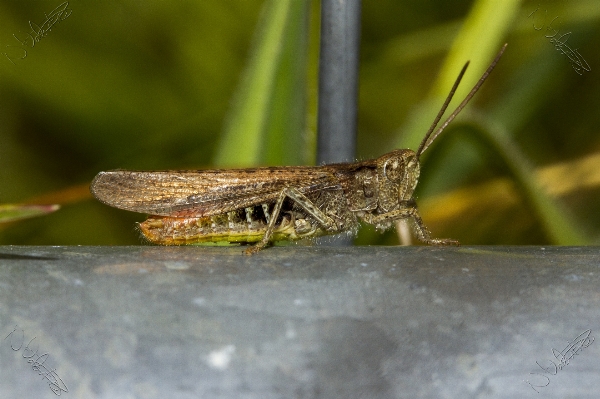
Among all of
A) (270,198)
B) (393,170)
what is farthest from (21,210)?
(393,170)

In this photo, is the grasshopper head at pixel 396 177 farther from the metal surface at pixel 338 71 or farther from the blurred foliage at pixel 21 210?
the blurred foliage at pixel 21 210

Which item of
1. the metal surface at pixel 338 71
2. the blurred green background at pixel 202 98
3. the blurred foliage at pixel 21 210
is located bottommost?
the blurred foliage at pixel 21 210

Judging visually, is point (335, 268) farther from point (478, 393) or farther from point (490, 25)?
point (490, 25)

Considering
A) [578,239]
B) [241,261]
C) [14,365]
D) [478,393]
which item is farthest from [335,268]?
[578,239]

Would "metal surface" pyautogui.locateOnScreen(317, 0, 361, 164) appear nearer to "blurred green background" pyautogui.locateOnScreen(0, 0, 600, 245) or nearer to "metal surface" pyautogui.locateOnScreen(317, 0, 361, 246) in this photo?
"metal surface" pyautogui.locateOnScreen(317, 0, 361, 246)

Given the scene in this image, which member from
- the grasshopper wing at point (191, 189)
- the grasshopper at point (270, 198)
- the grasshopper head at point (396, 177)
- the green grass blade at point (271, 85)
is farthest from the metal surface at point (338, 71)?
the grasshopper head at point (396, 177)

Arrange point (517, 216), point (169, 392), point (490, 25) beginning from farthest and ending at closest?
point (517, 216)
point (490, 25)
point (169, 392)
